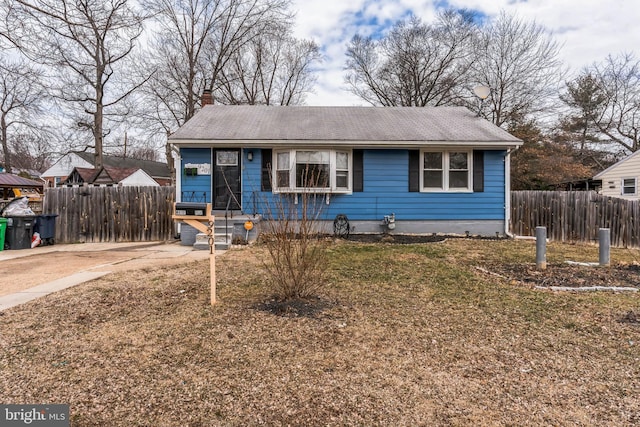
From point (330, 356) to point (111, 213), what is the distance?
9.25 metres

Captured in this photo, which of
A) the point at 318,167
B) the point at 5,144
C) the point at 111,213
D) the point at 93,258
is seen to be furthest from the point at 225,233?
the point at 5,144

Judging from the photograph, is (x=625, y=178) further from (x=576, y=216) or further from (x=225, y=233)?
(x=225, y=233)

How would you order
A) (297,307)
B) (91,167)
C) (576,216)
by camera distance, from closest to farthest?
(297,307), (576,216), (91,167)

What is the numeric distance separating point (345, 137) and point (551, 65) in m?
16.3

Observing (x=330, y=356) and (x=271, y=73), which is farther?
(x=271, y=73)

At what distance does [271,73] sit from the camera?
23719 millimetres

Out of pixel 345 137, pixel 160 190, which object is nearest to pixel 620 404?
pixel 345 137

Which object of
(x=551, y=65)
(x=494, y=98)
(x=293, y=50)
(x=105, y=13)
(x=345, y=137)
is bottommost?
(x=345, y=137)

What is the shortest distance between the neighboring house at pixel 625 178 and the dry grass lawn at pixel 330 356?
17.1 meters

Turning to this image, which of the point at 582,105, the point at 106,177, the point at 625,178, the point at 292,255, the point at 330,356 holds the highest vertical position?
the point at 582,105

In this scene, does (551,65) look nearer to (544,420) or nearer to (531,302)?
(531,302)

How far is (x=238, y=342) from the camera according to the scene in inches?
111

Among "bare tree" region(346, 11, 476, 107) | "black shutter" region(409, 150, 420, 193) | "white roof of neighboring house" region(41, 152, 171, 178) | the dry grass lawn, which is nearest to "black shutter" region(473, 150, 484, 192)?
"black shutter" region(409, 150, 420, 193)

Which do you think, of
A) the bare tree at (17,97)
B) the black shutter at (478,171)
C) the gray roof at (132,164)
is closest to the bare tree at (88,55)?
the bare tree at (17,97)
